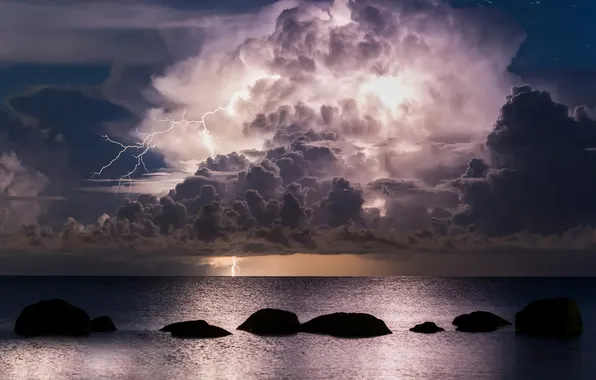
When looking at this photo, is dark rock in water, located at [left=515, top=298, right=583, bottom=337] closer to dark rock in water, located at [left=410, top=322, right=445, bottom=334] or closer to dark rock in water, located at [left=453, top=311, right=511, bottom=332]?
dark rock in water, located at [left=453, top=311, right=511, bottom=332]

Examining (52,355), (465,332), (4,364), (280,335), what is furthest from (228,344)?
→ (465,332)

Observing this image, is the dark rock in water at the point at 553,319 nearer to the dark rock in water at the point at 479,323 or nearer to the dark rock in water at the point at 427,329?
the dark rock in water at the point at 479,323

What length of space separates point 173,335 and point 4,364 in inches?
1001

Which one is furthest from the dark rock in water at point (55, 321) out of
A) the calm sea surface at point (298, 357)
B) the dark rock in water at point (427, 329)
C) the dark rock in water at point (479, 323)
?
the dark rock in water at point (479, 323)

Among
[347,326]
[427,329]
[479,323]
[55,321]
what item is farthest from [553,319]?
[55,321]

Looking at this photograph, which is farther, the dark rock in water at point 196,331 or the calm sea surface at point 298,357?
the dark rock in water at point 196,331

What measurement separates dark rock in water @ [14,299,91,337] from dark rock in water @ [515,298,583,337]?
46.2 metres

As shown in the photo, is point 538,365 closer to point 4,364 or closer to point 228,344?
point 228,344

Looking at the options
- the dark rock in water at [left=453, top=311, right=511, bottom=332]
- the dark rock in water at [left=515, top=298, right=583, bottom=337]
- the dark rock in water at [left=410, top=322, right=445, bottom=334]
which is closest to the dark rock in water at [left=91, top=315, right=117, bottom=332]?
the dark rock in water at [left=410, top=322, right=445, bottom=334]

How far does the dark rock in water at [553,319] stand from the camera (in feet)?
267

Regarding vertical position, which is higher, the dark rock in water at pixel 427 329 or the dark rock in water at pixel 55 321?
the dark rock in water at pixel 427 329

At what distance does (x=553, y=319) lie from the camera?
3206 inches

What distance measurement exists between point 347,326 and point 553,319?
2098 centimetres

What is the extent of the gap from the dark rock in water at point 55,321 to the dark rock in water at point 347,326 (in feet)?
77.0
